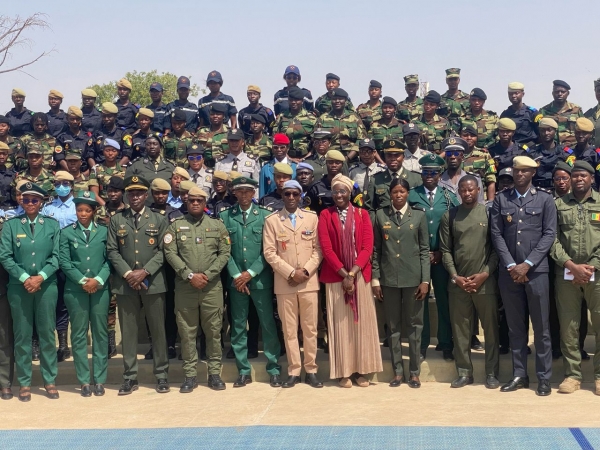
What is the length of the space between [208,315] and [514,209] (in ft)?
10.3

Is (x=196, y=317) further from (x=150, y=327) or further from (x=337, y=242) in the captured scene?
(x=337, y=242)

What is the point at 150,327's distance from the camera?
7.71m

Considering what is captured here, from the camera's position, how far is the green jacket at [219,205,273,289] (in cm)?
775

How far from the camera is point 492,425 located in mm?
6266

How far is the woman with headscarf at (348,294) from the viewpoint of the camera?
752cm

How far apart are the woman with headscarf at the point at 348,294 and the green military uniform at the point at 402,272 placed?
0.54 ft

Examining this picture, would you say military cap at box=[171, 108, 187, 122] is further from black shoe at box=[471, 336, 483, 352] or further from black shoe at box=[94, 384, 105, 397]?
black shoe at box=[471, 336, 483, 352]

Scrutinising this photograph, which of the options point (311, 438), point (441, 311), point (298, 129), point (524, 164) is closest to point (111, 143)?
point (298, 129)

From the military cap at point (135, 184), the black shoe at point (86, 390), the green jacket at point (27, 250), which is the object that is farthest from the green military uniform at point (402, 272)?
the green jacket at point (27, 250)

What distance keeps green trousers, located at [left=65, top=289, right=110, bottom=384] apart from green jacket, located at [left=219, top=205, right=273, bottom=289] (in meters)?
1.32

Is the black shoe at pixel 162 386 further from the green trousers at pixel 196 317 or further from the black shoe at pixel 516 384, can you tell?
the black shoe at pixel 516 384

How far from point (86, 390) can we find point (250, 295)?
1.88 metres

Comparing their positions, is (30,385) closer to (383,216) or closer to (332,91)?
(383,216)

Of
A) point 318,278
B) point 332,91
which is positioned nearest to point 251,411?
point 318,278
